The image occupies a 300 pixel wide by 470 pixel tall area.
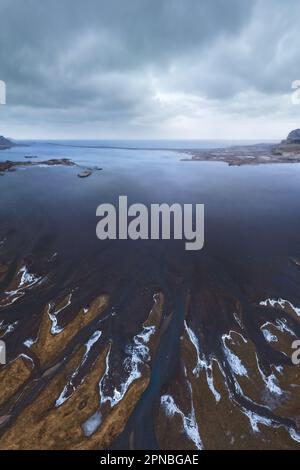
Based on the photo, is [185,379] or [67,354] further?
[67,354]

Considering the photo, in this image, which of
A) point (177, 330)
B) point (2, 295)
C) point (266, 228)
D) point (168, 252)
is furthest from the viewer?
point (266, 228)

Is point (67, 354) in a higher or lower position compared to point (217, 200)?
lower

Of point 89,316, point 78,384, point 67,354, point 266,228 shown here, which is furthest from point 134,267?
point 266,228

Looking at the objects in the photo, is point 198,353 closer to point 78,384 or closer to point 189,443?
point 189,443

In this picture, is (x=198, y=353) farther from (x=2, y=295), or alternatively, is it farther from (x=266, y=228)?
(x=266, y=228)
